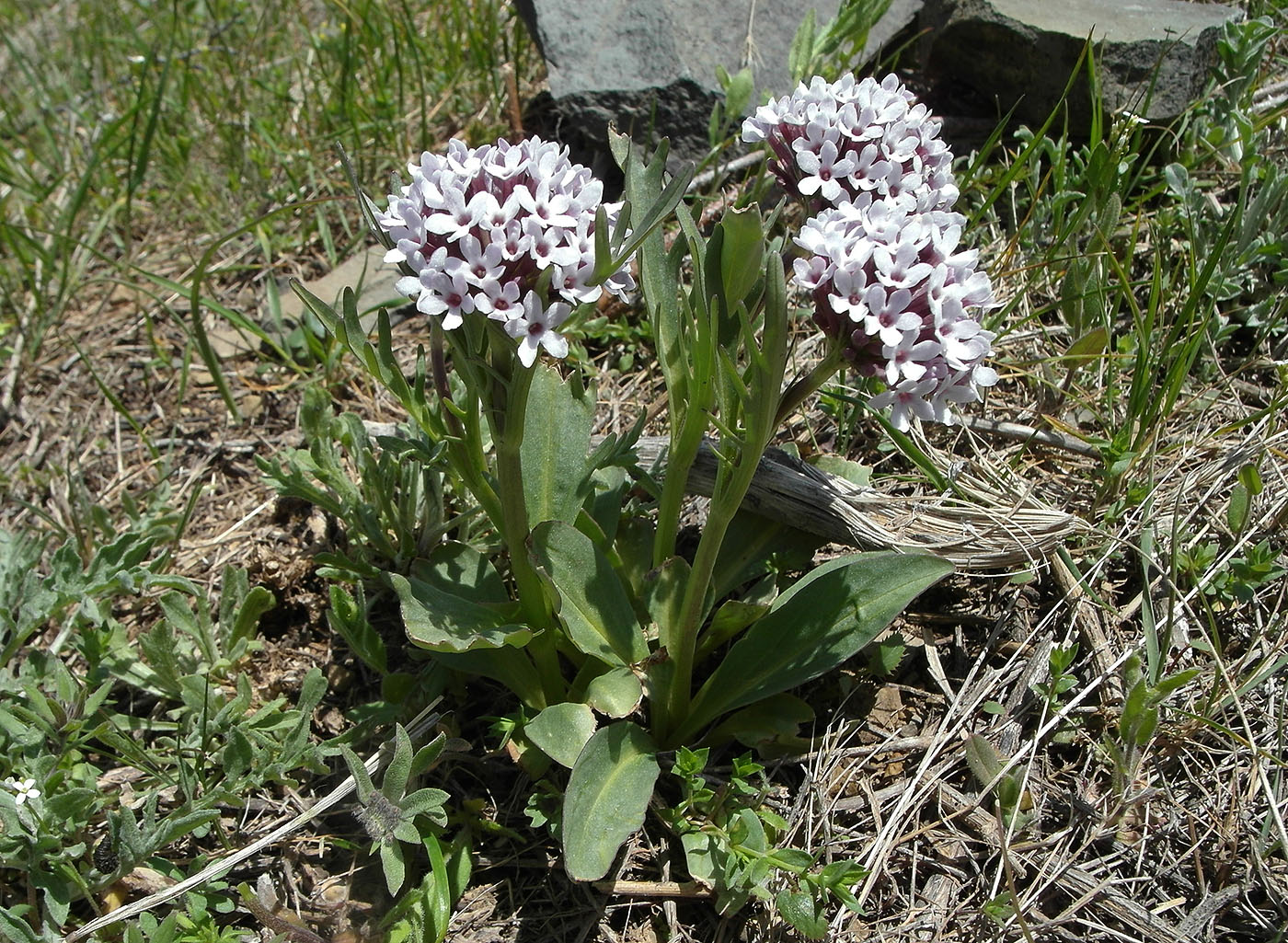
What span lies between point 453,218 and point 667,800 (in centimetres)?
176

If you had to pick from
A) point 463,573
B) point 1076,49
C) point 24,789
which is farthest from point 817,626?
point 1076,49

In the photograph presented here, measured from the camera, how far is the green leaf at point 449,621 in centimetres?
259

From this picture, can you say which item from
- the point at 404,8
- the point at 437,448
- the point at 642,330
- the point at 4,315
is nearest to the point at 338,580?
the point at 437,448

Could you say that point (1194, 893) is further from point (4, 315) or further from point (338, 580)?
point (4, 315)

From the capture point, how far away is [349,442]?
3559 mm

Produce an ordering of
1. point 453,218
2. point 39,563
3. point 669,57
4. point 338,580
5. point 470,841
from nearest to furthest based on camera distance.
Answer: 1. point 453,218
2. point 470,841
3. point 338,580
4. point 39,563
5. point 669,57

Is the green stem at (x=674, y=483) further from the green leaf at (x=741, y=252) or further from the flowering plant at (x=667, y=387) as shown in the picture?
the green leaf at (x=741, y=252)

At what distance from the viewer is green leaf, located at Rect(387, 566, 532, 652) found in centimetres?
259

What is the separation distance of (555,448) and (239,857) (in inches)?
57.1

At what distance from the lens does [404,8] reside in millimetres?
5102

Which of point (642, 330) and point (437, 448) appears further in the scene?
point (642, 330)

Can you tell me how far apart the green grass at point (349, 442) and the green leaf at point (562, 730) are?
1.54 ft

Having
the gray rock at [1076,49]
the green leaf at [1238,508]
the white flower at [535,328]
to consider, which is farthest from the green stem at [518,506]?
the gray rock at [1076,49]

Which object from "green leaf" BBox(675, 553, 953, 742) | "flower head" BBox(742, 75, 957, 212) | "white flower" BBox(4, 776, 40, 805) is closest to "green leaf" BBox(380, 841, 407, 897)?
"green leaf" BBox(675, 553, 953, 742)
